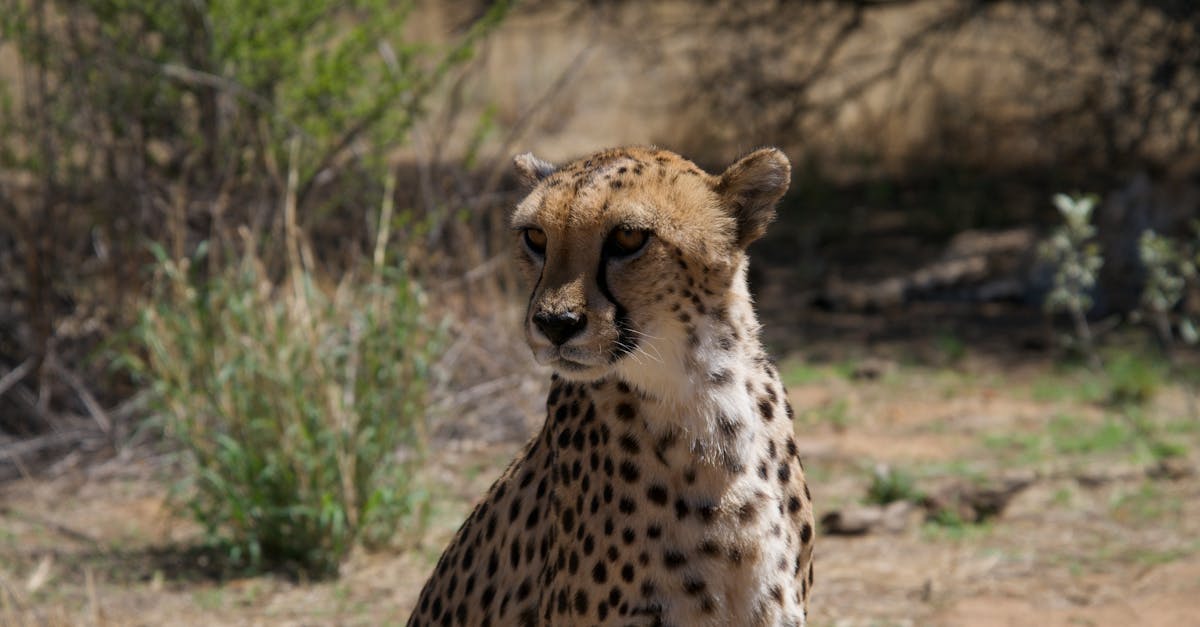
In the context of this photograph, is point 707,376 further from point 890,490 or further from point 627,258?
point 890,490

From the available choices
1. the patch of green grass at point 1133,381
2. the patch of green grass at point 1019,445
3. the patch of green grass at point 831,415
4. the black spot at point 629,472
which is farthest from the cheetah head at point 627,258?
the patch of green grass at point 1133,381

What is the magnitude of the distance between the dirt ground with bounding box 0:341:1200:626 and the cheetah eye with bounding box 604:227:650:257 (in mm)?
2006

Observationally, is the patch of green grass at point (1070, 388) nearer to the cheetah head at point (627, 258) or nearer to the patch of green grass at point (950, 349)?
the patch of green grass at point (950, 349)

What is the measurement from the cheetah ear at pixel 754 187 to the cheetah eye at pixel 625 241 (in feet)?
0.77

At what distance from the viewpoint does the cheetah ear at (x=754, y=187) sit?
2.78 metres

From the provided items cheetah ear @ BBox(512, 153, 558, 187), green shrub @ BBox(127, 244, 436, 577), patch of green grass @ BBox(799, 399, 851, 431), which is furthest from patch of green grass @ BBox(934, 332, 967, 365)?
cheetah ear @ BBox(512, 153, 558, 187)

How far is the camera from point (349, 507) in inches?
184

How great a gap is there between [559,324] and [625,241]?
8.3 inches

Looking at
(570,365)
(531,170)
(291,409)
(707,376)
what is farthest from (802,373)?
(570,365)

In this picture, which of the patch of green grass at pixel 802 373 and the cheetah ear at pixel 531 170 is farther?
the patch of green grass at pixel 802 373

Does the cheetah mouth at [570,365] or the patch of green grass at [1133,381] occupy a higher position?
the cheetah mouth at [570,365]

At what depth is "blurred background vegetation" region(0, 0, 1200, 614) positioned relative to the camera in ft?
15.6

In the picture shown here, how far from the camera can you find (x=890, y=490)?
5289 mm

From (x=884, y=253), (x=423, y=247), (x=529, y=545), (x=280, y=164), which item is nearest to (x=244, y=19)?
(x=280, y=164)
